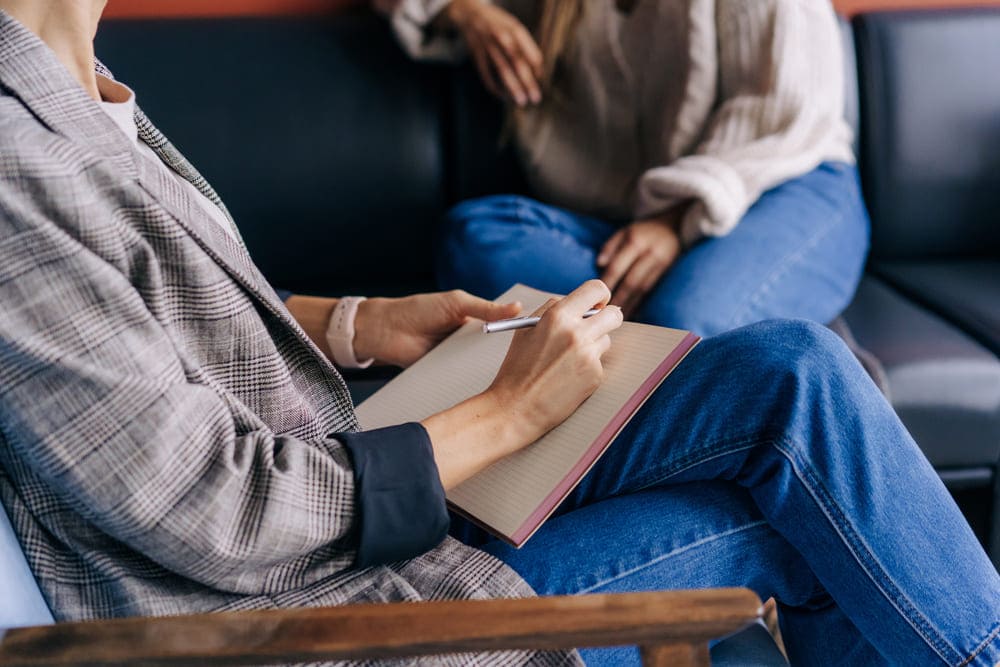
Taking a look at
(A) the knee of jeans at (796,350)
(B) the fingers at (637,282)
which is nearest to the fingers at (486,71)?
(B) the fingers at (637,282)

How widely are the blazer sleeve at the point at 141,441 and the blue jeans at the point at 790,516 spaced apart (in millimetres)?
198

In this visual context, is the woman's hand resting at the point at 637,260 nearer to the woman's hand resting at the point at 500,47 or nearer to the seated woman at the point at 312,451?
the woman's hand resting at the point at 500,47

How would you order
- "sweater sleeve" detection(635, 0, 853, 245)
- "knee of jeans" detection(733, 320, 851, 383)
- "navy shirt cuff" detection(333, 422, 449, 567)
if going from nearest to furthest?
"navy shirt cuff" detection(333, 422, 449, 567) → "knee of jeans" detection(733, 320, 851, 383) → "sweater sleeve" detection(635, 0, 853, 245)

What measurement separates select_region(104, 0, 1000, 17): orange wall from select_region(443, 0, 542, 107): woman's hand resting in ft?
1.19

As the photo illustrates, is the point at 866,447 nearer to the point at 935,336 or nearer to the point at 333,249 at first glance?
the point at 935,336

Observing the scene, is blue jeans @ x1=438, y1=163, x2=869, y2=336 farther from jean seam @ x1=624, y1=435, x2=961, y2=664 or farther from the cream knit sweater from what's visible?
jean seam @ x1=624, y1=435, x2=961, y2=664

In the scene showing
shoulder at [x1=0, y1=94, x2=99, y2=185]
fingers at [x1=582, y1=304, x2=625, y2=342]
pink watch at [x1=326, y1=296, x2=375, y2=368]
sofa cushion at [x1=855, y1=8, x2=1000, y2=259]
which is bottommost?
sofa cushion at [x1=855, y1=8, x2=1000, y2=259]

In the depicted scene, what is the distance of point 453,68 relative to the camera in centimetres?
163

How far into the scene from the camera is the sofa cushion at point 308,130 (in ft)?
5.04

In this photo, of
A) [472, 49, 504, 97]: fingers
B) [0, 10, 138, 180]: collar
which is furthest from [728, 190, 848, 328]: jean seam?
[0, 10, 138, 180]: collar

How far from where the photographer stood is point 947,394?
1.21 metres

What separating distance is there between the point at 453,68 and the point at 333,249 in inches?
16.8

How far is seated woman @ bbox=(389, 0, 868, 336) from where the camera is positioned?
1.25m

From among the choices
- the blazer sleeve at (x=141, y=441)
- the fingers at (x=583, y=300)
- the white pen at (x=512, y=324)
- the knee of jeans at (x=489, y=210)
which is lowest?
the knee of jeans at (x=489, y=210)
